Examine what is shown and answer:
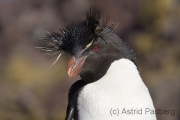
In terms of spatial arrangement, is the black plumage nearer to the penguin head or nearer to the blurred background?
the penguin head

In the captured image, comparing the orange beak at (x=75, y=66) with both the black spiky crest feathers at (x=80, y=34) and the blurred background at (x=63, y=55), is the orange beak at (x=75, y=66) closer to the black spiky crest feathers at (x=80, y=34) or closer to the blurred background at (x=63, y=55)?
the black spiky crest feathers at (x=80, y=34)

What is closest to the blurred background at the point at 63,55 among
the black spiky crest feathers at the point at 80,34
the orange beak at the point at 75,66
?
the black spiky crest feathers at the point at 80,34

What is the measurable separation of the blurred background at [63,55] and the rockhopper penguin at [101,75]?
3824 millimetres

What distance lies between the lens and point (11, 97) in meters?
6.67

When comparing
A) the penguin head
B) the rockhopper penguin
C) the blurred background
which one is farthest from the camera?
the blurred background

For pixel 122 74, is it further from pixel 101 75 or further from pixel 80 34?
pixel 80 34

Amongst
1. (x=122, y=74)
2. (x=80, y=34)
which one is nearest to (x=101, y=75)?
(x=122, y=74)

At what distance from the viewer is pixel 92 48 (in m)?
2.39

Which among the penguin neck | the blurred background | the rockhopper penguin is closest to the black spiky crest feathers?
the rockhopper penguin

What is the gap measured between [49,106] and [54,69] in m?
1.01

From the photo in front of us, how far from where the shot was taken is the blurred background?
6551mm

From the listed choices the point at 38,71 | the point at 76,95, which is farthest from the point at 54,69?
the point at 76,95

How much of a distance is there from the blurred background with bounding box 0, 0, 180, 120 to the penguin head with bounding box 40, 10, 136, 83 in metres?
3.83

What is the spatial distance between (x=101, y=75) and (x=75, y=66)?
0.53 ft
